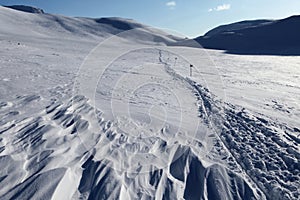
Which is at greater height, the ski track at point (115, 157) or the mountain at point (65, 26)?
the ski track at point (115, 157)

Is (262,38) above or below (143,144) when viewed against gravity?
below

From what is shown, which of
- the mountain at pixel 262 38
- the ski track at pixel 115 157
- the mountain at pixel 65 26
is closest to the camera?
the ski track at pixel 115 157

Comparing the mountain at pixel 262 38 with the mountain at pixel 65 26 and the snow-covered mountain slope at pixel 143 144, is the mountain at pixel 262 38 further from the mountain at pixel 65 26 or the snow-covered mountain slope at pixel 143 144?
the snow-covered mountain slope at pixel 143 144

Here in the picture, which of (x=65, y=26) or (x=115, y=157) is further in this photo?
(x=65, y=26)

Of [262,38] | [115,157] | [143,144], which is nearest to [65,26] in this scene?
[262,38]

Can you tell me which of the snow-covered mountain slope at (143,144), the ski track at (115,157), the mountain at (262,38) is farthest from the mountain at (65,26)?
the ski track at (115,157)

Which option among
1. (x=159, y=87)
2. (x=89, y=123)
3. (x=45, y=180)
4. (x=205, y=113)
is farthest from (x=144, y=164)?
(x=159, y=87)

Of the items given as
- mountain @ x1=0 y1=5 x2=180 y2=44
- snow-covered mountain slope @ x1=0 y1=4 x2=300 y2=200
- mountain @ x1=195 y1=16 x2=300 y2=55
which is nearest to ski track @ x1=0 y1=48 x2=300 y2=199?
snow-covered mountain slope @ x1=0 y1=4 x2=300 y2=200

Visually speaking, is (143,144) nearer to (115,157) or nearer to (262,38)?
(115,157)

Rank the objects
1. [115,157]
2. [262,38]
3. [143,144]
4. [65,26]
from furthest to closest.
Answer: [65,26] → [262,38] → [143,144] → [115,157]

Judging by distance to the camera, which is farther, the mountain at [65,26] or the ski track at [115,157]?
the mountain at [65,26]

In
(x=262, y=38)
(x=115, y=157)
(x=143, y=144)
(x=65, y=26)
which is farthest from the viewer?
(x=65, y=26)

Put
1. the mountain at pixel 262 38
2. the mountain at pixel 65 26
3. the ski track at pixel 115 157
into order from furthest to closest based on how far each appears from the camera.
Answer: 1. the mountain at pixel 262 38
2. the mountain at pixel 65 26
3. the ski track at pixel 115 157
